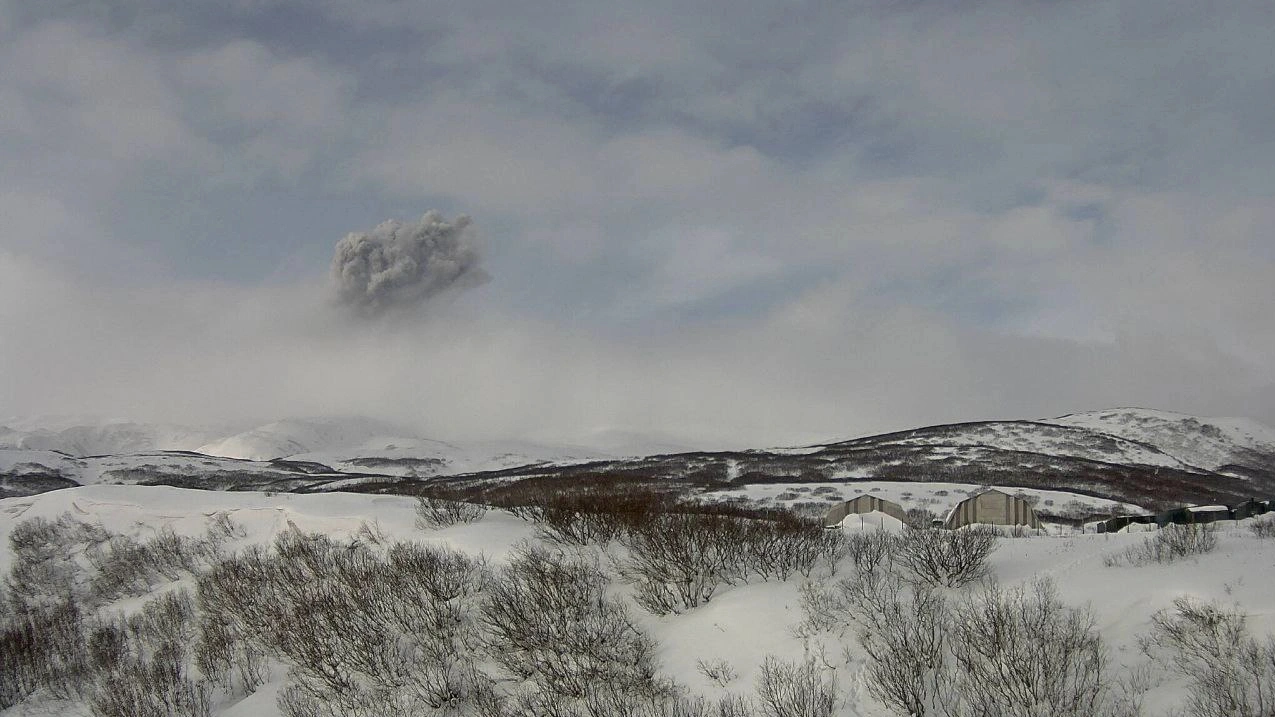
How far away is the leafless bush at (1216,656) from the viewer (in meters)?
12.6

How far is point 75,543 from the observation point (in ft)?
176

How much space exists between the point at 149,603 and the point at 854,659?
37331 millimetres

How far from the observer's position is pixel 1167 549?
21266 millimetres

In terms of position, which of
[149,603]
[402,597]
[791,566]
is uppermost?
[791,566]

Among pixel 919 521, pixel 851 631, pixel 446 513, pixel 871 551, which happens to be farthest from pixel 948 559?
pixel 919 521

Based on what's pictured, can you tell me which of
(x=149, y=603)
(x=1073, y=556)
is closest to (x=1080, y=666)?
(x=1073, y=556)

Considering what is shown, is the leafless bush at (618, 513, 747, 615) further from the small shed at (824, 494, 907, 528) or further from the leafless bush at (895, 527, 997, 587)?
the small shed at (824, 494, 907, 528)

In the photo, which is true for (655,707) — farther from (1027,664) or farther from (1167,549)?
(1167,549)

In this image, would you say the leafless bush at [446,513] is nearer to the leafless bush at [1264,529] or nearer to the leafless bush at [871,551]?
the leafless bush at [871,551]

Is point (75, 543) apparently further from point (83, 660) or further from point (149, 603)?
point (83, 660)

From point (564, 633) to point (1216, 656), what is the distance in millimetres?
15628

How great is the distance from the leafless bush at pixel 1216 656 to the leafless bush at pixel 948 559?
5471 millimetres

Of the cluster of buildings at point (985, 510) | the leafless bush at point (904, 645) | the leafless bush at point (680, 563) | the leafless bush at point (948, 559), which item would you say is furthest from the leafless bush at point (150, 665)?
the cluster of buildings at point (985, 510)

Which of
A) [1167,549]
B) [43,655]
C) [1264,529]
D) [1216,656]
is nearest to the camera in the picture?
[1216,656]
